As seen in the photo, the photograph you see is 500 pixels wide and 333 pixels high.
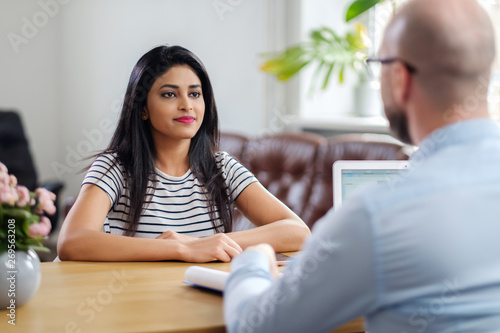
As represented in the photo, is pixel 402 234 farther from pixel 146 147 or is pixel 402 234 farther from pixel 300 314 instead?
pixel 146 147

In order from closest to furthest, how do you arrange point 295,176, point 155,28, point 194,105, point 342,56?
point 194,105, point 295,176, point 342,56, point 155,28

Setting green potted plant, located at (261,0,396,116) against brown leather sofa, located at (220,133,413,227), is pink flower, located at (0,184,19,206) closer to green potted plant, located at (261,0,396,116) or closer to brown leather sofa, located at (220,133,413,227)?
brown leather sofa, located at (220,133,413,227)

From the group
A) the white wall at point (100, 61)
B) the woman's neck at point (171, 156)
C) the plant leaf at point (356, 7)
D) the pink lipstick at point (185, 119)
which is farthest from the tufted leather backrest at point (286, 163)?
the pink lipstick at point (185, 119)

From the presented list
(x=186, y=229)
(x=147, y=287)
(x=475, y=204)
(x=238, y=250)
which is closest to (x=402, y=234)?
(x=475, y=204)

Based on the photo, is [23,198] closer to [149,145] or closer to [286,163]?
[149,145]

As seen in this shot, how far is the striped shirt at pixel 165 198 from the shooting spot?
6.30ft

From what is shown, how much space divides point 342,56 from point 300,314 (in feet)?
10.3

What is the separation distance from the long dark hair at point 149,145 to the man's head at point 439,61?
1.12 metres

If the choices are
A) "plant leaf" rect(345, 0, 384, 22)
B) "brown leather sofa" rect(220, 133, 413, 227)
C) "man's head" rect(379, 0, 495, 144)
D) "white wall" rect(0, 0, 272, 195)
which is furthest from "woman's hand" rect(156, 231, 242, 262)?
"white wall" rect(0, 0, 272, 195)

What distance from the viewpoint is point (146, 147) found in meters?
2.04

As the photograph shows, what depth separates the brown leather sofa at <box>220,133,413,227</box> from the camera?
3.36 m

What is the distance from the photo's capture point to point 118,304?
127cm

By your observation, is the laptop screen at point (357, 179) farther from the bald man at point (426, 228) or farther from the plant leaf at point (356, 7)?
the plant leaf at point (356, 7)

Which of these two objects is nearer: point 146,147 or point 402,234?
point 402,234
